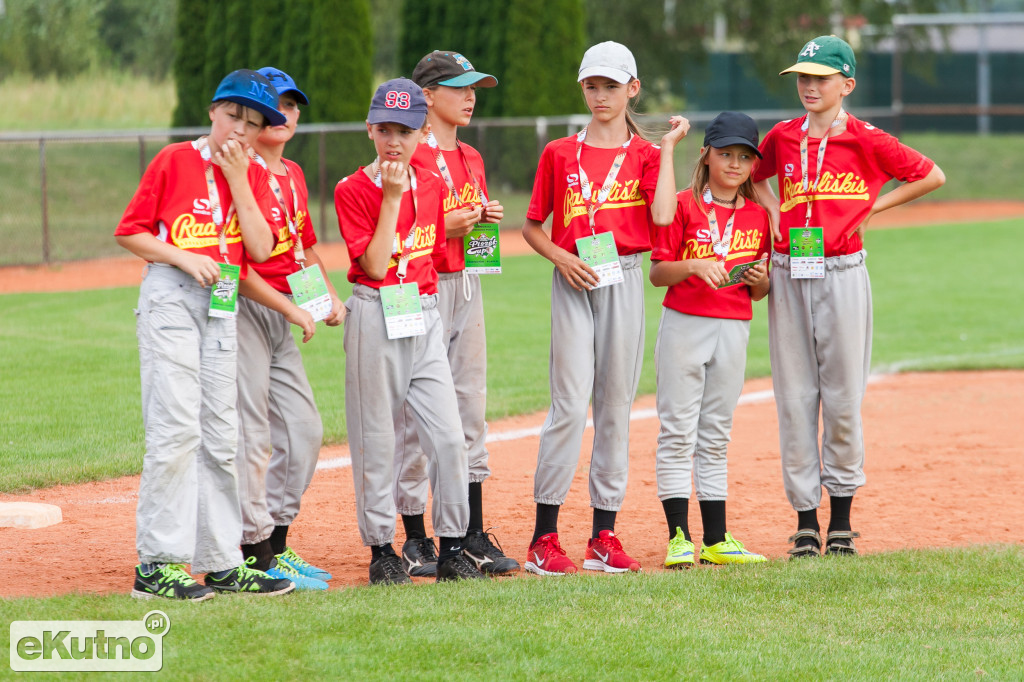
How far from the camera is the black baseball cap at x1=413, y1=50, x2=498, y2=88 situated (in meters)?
5.04

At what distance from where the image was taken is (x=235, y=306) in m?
4.29

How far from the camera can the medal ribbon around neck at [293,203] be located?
4.64 m

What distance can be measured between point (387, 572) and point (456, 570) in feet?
0.92

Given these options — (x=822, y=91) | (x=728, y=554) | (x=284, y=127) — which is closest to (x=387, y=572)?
(x=728, y=554)

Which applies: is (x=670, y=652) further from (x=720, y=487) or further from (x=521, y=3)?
(x=521, y=3)

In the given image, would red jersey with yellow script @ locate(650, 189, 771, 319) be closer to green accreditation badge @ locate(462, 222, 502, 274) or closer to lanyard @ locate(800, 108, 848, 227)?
lanyard @ locate(800, 108, 848, 227)

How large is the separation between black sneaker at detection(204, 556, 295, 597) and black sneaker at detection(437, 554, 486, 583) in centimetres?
61

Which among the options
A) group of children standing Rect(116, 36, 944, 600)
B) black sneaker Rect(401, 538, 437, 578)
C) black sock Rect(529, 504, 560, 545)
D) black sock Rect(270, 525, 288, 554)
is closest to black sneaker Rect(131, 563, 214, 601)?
group of children standing Rect(116, 36, 944, 600)

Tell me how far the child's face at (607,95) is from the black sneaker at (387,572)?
2039mm

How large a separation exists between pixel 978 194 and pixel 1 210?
76.4 feet

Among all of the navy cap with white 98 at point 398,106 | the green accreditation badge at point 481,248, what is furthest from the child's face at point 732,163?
the navy cap with white 98 at point 398,106

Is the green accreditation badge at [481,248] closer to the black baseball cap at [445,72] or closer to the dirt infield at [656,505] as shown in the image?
the black baseball cap at [445,72]

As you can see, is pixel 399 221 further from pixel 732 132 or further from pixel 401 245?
pixel 732 132

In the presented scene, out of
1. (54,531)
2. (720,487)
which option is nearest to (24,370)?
(54,531)
